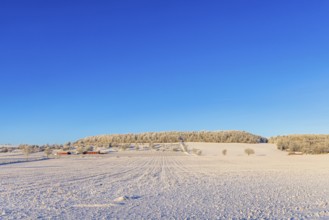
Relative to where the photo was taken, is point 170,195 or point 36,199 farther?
point 170,195

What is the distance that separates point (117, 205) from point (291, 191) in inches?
276

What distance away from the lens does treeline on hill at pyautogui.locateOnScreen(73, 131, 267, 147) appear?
105812 mm

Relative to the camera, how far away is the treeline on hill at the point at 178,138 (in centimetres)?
10581

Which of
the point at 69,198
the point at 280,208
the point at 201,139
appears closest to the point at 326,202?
the point at 280,208

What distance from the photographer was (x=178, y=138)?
113 metres

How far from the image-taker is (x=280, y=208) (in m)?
10.3

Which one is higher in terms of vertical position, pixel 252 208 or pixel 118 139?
pixel 118 139

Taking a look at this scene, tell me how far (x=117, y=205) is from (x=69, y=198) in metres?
2.23

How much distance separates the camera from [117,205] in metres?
10.6

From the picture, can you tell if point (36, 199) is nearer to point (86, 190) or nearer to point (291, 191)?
point (86, 190)

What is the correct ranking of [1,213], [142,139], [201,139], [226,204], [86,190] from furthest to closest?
[142,139] → [201,139] → [86,190] → [226,204] → [1,213]

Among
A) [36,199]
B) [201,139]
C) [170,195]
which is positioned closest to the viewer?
[36,199]

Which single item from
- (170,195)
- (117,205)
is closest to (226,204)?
(170,195)

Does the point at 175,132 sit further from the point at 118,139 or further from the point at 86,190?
the point at 86,190
